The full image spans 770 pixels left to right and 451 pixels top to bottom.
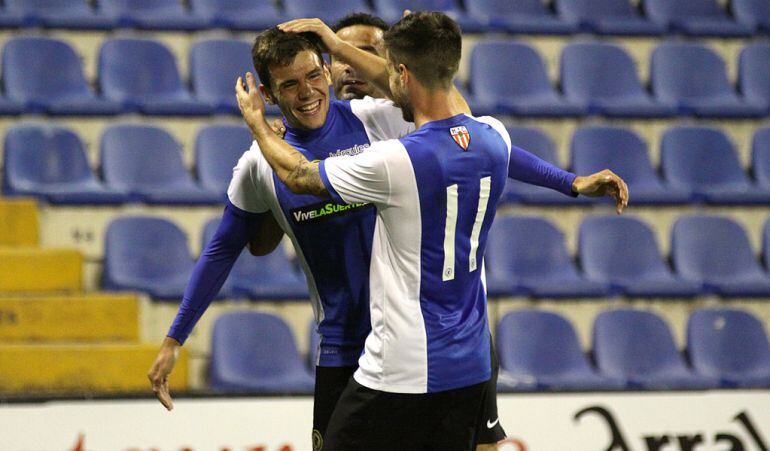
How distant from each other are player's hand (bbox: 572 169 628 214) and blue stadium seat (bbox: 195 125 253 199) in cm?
370

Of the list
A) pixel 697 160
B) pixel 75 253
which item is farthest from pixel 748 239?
pixel 75 253

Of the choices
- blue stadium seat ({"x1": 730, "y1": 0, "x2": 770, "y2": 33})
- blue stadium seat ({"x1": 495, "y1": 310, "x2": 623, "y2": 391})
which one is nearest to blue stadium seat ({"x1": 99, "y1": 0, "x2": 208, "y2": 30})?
blue stadium seat ({"x1": 495, "y1": 310, "x2": 623, "y2": 391})

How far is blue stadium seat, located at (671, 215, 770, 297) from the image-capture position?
7.39m

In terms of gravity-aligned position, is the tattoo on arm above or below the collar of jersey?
below

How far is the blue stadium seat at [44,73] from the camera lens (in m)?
7.45

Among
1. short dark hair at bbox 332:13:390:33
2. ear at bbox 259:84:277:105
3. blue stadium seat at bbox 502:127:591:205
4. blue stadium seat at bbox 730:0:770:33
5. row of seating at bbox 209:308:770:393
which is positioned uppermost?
blue stadium seat at bbox 730:0:770:33

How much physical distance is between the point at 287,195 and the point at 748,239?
4577 millimetres

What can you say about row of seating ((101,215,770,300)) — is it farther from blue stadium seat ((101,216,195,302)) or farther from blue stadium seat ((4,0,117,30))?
blue stadium seat ((4,0,117,30))

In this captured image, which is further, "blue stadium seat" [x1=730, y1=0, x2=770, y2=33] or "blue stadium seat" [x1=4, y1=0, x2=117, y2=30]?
"blue stadium seat" [x1=730, y1=0, x2=770, y2=33]

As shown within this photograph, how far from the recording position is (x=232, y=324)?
6145 millimetres

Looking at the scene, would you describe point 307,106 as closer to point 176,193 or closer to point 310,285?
point 310,285

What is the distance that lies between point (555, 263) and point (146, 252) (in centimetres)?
236

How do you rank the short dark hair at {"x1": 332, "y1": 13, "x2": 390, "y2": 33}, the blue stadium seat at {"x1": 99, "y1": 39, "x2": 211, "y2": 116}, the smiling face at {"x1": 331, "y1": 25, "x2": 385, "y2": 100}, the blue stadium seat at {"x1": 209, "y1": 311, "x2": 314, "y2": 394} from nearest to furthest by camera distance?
the smiling face at {"x1": 331, "y1": 25, "x2": 385, "y2": 100}
the short dark hair at {"x1": 332, "y1": 13, "x2": 390, "y2": 33}
the blue stadium seat at {"x1": 209, "y1": 311, "x2": 314, "y2": 394}
the blue stadium seat at {"x1": 99, "y1": 39, "x2": 211, "y2": 116}

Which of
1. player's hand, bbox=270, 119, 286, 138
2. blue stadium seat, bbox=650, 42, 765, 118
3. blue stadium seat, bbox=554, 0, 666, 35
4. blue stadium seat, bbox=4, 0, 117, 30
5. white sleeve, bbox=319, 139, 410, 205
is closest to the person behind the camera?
white sleeve, bbox=319, 139, 410, 205
